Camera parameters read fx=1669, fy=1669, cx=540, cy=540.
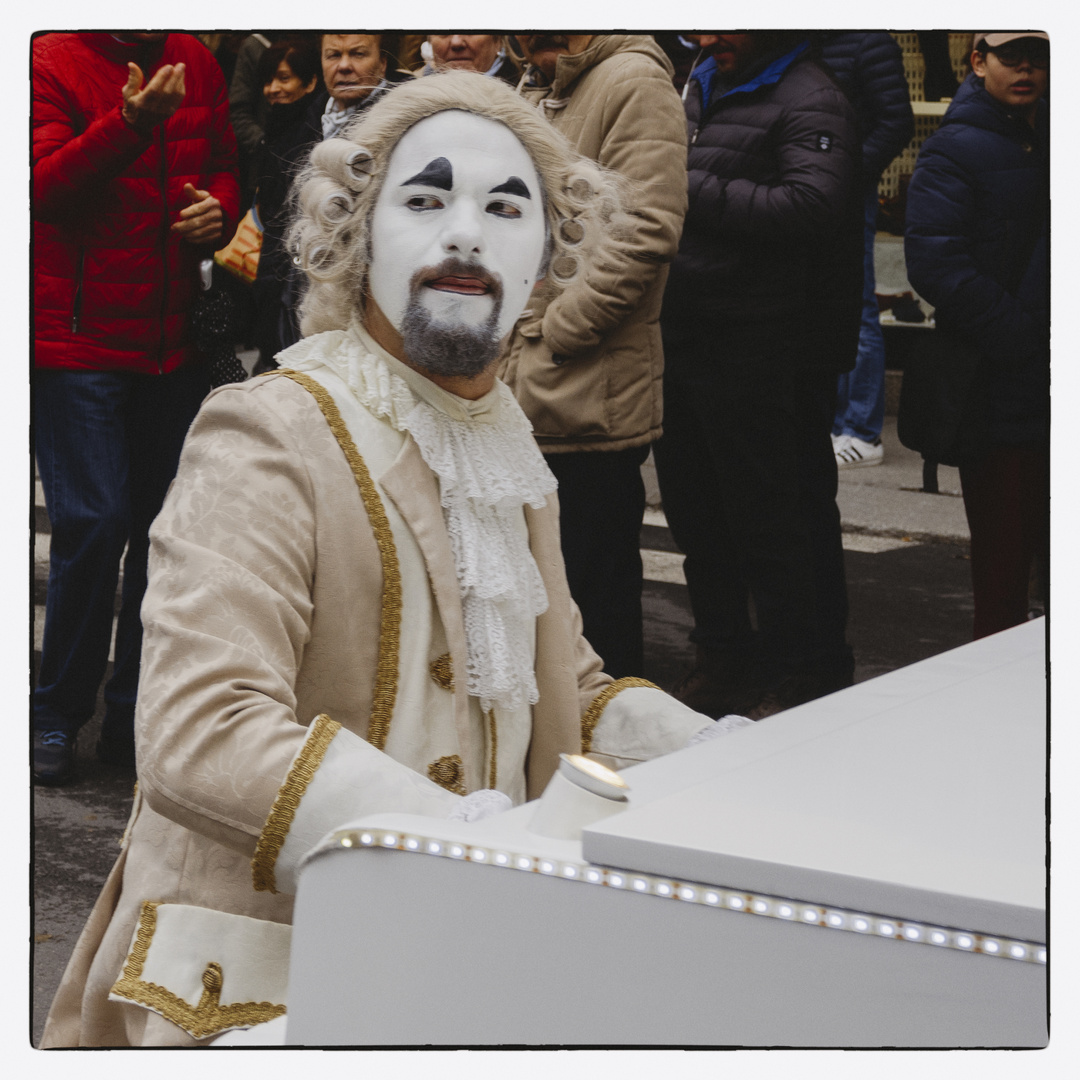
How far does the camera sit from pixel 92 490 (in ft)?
10.7

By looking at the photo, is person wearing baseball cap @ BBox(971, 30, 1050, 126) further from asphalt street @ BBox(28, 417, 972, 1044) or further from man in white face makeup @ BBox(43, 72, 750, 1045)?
asphalt street @ BBox(28, 417, 972, 1044)

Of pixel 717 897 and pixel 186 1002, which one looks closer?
pixel 717 897

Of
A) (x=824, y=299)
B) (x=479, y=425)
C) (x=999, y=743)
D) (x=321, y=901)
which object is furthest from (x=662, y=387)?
(x=321, y=901)

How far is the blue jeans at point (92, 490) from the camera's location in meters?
3.17

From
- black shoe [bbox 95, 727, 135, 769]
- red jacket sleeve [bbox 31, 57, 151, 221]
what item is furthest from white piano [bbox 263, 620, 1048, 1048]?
black shoe [bbox 95, 727, 135, 769]

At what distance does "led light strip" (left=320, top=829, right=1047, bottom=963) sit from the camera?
1144mm

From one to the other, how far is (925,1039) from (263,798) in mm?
653

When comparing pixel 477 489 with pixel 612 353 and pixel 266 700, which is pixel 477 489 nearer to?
pixel 266 700

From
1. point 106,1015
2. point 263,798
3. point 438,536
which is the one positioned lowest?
point 106,1015

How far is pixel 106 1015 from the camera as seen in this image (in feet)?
5.74

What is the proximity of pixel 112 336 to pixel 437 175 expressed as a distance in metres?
1.44

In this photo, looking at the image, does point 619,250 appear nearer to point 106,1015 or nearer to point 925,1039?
point 106,1015

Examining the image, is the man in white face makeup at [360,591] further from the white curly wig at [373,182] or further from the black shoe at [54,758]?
the black shoe at [54,758]

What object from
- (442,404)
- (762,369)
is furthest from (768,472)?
(442,404)
